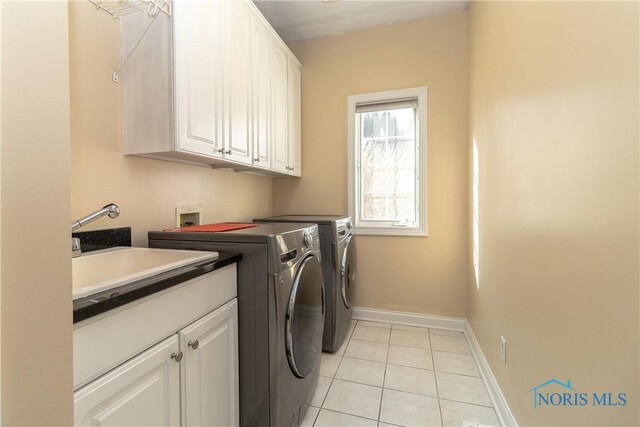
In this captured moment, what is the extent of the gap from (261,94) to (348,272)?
147 cm

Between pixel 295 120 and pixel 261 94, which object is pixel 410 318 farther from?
pixel 261 94

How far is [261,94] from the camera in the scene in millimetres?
2025

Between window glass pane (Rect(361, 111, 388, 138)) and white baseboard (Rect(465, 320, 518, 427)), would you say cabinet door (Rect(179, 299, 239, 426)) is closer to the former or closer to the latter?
white baseboard (Rect(465, 320, 518, 427))

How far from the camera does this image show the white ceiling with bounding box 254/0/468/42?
7.57ft

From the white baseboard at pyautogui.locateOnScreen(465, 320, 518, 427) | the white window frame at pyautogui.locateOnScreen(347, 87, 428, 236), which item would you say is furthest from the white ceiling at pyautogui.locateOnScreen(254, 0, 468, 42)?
the white baseboard at pyautogui.locateOnScreen(465, 320, 518, 427)

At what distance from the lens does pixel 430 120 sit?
98.8 inches

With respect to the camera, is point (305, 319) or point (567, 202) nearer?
point (567, 202)

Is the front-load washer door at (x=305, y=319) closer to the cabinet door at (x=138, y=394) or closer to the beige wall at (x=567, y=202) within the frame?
the cabinet door at (x=138, y=394)

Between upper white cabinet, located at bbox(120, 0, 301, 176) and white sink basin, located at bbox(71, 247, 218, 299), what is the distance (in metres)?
0.47

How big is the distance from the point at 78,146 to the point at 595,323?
187cm

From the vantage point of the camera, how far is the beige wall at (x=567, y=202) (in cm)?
67

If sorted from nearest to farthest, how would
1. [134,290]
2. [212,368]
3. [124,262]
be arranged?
[134,290], [212,368], [124,262]

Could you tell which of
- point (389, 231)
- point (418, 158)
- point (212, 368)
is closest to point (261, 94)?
point (418, 158)

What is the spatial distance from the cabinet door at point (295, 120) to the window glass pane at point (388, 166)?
590 mm
